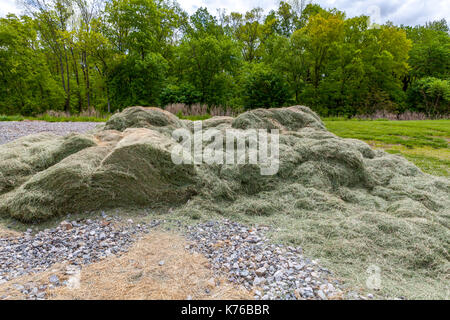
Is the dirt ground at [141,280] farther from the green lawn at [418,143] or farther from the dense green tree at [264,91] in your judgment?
the dense green tree at [264,91]

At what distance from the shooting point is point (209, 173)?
390 centimetres

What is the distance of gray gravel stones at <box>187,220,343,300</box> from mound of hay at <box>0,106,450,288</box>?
356 mm

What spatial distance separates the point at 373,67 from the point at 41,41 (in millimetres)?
30150

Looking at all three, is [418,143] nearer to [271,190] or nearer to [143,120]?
[271,190]

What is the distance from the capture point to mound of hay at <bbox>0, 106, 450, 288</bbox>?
261 centimetres

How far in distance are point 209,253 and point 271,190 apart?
68.6 inches

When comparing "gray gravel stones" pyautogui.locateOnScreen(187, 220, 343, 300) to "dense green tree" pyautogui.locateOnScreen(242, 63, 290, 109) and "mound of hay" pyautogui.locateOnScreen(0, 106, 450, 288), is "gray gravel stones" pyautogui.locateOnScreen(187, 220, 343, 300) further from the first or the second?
"dense green tree" pyautogui.locateOnScreen(242, 63, 290, 109)

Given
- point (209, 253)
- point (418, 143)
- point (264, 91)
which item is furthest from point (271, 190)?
point (264, 91)

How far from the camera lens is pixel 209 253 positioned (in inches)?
94.2

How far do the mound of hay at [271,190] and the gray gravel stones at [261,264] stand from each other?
0.36 m

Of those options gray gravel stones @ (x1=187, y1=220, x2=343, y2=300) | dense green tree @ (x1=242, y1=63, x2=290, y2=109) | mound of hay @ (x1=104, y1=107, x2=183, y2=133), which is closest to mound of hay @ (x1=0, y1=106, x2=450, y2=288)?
gray gravel stones @ (x1=187, y1=220, x2=343, y2=300)

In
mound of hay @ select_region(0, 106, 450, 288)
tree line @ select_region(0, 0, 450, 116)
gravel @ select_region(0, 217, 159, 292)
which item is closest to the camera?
gravel @ select_region(0, 217, 159, 292)

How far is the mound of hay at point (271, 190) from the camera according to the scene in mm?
2607
